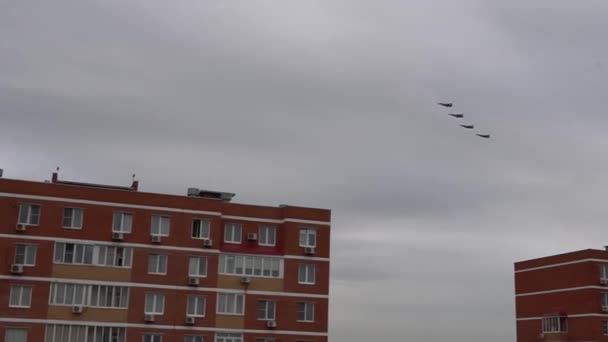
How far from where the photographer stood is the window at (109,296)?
6000 centimetres

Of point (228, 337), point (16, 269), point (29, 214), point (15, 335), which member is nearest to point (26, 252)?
point (16, 269)

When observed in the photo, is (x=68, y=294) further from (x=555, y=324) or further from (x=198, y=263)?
(x=555, y=324)

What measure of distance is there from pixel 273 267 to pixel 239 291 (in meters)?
3.21

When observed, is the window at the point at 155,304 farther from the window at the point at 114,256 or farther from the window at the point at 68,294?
the window at the point at 68,294

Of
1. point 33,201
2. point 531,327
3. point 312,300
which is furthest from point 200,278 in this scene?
point 531,327

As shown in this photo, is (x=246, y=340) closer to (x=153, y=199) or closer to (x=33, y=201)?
(x=153, y=199)

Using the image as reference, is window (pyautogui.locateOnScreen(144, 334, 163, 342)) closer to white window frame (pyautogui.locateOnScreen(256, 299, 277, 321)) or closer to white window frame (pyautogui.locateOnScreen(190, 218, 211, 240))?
white window frame (pyautogui.locateOnScreen(256, 299, 277, 321))

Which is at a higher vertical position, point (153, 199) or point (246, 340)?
point (153, 199)

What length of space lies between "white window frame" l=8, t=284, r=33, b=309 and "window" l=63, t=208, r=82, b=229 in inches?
197

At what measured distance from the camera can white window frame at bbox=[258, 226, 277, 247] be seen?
65.8 meters

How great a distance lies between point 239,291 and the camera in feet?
210

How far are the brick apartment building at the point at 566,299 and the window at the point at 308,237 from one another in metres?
30.1

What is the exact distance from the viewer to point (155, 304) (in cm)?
6153

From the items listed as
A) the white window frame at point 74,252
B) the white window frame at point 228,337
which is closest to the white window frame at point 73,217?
Answer: the white window frame at point 74,252
